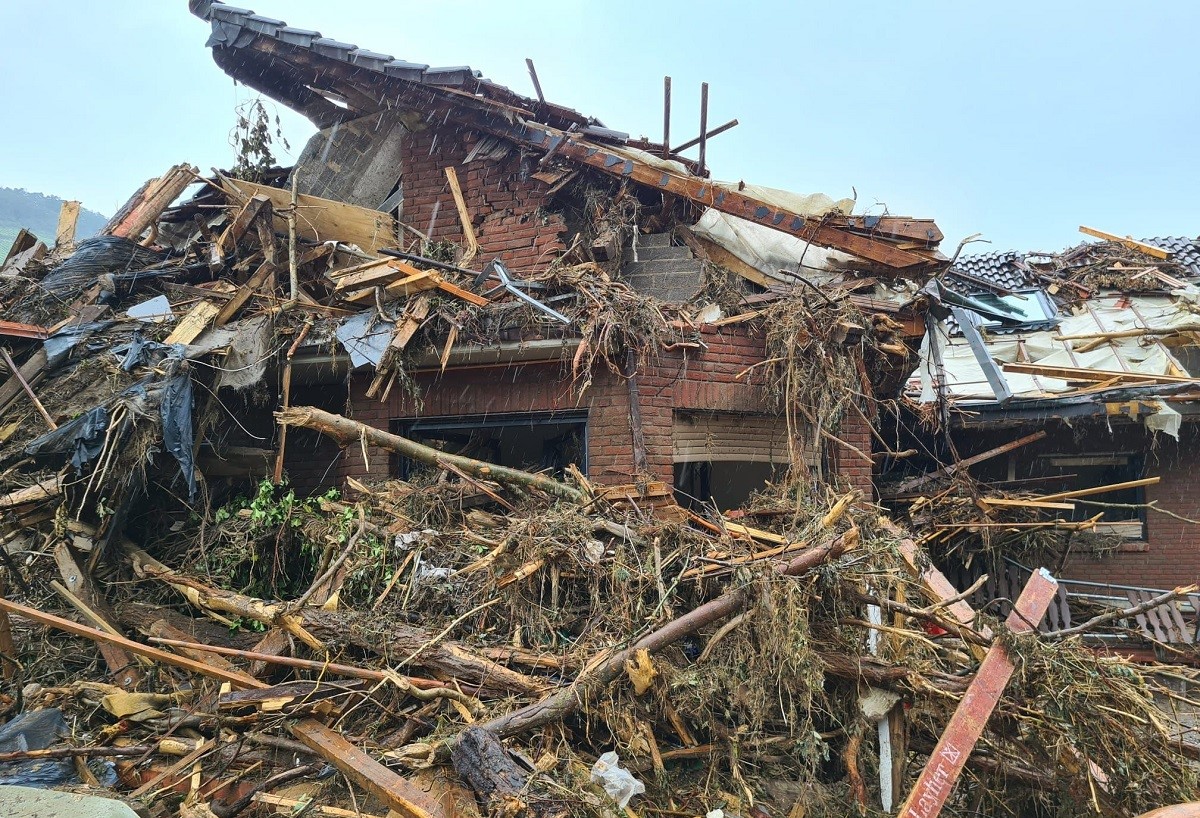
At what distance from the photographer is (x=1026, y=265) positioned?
14.0 m

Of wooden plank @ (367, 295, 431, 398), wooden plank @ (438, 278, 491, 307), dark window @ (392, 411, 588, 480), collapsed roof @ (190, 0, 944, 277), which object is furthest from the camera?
collapsed roof @ (190, 0, 944, 277)

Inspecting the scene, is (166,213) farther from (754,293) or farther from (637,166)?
(754,293)

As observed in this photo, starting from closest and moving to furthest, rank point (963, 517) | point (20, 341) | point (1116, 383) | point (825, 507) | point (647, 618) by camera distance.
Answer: point (647, 618) → point (825, 507) → point (20, 341) → point (963, 517) → point (1116, 383)

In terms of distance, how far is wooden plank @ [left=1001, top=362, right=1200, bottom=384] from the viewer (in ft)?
31.5

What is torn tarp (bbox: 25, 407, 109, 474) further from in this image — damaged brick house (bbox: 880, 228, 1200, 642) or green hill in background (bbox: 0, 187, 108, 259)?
green hill in background (bbox: 0, 187, 108, 259)

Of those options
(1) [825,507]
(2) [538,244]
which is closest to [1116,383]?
(1) [825,507]

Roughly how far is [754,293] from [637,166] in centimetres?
182

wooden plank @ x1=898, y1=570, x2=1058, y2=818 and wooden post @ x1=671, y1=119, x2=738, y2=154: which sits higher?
wooden post @ x1=671, y1=119, x2=738, y2=154

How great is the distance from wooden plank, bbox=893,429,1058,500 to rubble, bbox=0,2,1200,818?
68 millimetres


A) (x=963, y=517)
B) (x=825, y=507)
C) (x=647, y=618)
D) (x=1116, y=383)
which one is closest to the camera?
(x=647, y=618)

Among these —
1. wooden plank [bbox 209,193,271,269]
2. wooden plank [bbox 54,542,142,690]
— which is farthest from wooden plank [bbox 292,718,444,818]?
wooden plank [bbox 209,193,271,269]

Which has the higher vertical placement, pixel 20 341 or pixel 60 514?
pixel 20 341

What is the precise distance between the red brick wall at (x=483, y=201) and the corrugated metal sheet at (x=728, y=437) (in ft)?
7.88

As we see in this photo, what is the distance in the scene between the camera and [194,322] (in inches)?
286
